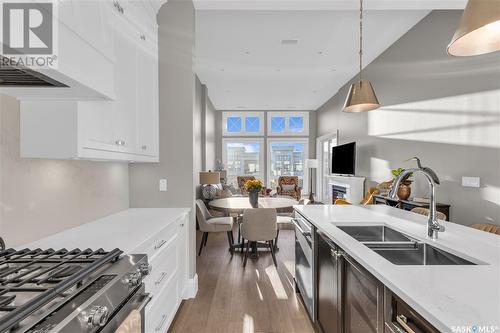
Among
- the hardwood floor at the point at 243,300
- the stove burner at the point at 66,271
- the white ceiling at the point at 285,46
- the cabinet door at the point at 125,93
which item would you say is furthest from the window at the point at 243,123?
the stove burner at the point at 66,271

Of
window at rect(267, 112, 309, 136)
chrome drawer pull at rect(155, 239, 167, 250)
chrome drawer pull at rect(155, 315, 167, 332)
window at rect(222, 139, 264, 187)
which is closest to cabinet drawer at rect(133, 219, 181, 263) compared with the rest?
chrome drawer pull at rect(155, 239, 167, 250)

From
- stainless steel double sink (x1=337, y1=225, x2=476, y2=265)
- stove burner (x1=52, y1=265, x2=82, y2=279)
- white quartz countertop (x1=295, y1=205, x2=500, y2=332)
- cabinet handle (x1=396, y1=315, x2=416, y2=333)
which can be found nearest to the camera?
white quartz countertop (x1=295, y1=205, x2=500, y2=332)

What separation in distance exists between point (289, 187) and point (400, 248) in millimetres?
7308

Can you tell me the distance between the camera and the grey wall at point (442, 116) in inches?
113

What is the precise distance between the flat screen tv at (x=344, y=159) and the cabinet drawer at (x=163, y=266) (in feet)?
16.4

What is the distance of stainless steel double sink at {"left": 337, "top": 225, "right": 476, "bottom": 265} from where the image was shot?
4.28 feet

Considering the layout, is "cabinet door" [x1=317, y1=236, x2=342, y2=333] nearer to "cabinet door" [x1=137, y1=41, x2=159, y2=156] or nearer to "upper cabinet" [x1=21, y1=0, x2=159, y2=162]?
"upper cabinet" [x1=21, y1=0, x2=159, y2=162]

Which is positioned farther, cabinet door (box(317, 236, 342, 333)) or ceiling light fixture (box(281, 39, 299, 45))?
ceiling light fixture (box(281, 39, 299, 45))

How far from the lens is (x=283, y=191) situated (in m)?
8.68

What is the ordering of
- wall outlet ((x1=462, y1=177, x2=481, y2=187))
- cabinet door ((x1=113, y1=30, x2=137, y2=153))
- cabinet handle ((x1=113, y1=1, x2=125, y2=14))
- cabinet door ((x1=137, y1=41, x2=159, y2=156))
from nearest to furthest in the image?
1. cabinet handle ((x1=113, y1=1, x2=125, y2=14))
2. cabinet door ((x1=113, y1=30, x2=137, y2=153))
3. cabinet door ((x1=137, y1=41, x2=159, y2=156))
4. wall outlet ((x1=462, y1=177, x2=481, y2=187))

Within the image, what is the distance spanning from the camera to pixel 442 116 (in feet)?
11.6

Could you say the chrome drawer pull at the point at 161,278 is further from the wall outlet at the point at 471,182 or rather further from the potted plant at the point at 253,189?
the wall outlet at the point at 471,182

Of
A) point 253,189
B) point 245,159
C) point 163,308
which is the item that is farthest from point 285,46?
point 245,159

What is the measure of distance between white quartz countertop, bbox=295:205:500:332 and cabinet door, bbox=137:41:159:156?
169 centimetres
